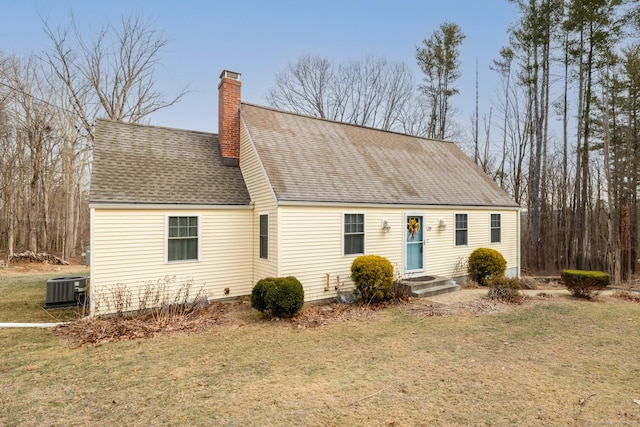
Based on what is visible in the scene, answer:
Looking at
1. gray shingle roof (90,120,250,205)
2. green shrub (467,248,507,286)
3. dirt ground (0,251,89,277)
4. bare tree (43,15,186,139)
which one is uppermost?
bare tree (43,15,186,139)

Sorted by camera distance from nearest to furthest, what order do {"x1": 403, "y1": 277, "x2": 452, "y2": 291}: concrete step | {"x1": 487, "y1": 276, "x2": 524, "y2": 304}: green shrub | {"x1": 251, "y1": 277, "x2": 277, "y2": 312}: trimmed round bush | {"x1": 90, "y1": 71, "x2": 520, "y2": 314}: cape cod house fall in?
{"x1": 251, "y1": 277, "x2": 277, "y2": 312}: trimmed round bush → {"x1": 90, "y1": 71, "x2": 520, "y2": 314}: cape cod house → {"x1": 487, "y1": 276, "x2": 524, "y2": 304}: green shrub → {"x1": 403, "y1": 277, "x2": 452, "y2": 291}: concrete step

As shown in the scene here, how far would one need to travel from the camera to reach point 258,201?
9.74 meters

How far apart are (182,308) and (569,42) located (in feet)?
70.1

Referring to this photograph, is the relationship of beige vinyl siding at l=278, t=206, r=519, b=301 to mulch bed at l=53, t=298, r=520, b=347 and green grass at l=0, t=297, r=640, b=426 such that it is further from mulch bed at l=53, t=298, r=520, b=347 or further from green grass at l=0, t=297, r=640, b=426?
green grass at l=0, t=297, r=640, b=426

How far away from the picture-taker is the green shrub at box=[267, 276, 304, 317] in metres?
7.64

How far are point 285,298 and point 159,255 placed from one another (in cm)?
341

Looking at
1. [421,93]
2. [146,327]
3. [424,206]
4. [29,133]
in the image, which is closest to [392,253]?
[424,206]

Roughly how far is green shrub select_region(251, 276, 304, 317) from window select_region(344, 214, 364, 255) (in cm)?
253

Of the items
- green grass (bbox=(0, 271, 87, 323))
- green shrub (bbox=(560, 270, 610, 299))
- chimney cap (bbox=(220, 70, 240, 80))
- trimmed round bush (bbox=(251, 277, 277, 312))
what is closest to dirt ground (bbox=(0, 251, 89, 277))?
green grass (bbox=(0, 271, 87, 323))

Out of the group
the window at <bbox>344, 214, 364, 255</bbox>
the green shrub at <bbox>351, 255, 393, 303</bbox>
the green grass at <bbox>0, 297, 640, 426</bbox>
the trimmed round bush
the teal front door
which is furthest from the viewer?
the teal front door

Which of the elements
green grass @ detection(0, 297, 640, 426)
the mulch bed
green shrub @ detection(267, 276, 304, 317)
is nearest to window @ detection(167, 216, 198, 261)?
the mulch bed

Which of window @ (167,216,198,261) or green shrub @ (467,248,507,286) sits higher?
window @ (167,216,198,261)

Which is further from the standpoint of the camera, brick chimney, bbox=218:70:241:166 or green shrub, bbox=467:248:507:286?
green shrub, bbox=467:248:507:286

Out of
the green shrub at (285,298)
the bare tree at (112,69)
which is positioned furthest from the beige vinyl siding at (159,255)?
the bare tree at (112,69)
